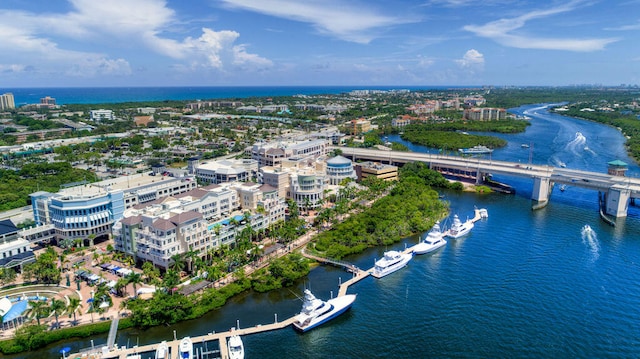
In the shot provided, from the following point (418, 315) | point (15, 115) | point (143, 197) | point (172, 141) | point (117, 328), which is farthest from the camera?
point (15, 115)

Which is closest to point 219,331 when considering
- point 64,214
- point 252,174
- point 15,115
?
point 64,214

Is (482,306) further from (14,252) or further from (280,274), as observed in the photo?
(14,252)

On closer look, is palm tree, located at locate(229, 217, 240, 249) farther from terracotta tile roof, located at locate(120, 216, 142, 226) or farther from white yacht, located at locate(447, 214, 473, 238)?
white yacht, located at locate(447, 214, 473, 238)

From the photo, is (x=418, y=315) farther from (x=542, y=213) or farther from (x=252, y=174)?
(x=252, y=174)

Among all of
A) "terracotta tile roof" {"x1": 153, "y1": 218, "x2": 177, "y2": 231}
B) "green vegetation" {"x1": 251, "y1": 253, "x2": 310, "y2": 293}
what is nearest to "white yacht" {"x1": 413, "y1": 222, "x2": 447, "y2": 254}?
"green vegetation" {"x1": 251, "y1": 253, "x2": 310, "y2": 293}

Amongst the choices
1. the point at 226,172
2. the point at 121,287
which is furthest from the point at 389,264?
the point at 226,172

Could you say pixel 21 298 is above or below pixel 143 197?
below

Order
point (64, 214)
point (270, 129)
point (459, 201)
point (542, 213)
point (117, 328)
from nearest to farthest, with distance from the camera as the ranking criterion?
1. point (117, 328)
2. point (64, 214)
3. point (542, 213)
4. point (459, 201)
5. point (270, 129)

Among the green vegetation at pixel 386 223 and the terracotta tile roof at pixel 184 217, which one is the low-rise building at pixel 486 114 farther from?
the terracotta tile roof at pixel 184 217
